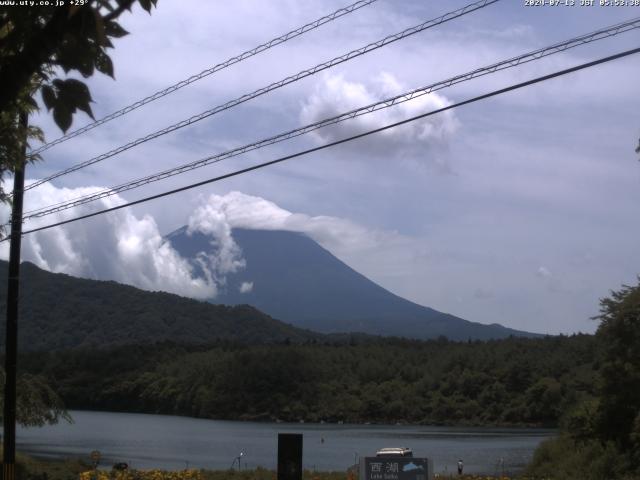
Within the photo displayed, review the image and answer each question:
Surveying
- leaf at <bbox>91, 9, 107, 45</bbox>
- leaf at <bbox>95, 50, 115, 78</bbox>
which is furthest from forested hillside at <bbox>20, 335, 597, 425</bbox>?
leaf at <bbox>91, 9, 107, 45</bbox>

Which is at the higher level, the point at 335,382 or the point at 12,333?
the point at 12,333

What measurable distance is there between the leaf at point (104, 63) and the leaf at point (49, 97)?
0.84 feet

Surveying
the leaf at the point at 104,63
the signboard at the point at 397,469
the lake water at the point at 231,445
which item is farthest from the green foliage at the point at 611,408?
the leaf at the point at 104,63

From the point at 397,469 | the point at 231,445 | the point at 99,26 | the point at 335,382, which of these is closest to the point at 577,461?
the point at 397,469

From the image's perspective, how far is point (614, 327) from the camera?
93.4 feet

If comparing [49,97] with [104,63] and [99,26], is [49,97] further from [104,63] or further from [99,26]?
[99,26]

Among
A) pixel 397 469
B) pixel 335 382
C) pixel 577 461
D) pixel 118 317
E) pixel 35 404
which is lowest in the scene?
pixel 577 461

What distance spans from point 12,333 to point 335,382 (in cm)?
8752

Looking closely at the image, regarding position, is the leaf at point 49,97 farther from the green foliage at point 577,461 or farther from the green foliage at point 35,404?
the green foliage at point 35,404

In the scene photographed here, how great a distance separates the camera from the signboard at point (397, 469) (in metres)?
15.2

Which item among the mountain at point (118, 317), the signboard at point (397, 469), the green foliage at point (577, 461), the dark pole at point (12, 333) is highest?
the mountain at point (118, 317)

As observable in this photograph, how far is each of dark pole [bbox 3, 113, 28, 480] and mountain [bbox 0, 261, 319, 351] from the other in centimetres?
14247

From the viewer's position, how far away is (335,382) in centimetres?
10481

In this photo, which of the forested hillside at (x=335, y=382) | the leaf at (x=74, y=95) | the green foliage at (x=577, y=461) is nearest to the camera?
the leaf at (x=74, y=95)
